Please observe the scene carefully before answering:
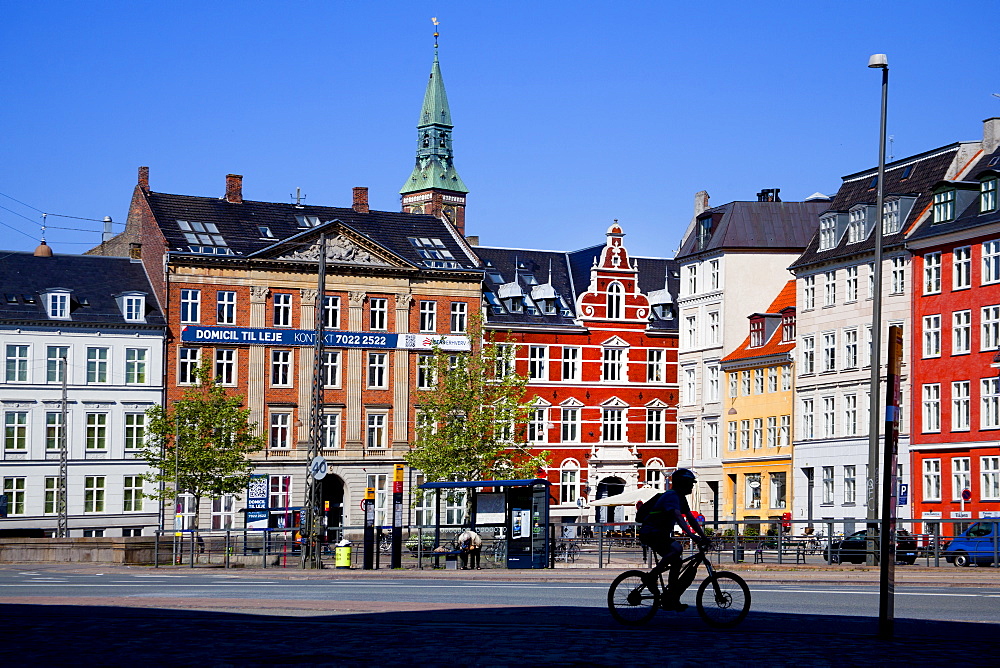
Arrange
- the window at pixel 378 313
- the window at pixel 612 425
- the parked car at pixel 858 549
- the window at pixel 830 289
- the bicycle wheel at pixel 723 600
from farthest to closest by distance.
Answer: the window at pixel 612 425 → the window at pixel 378 313 → the window at pixel 830 289 → the parked car at pixel 858 549 → the bicycle wheel at pixel 723 600

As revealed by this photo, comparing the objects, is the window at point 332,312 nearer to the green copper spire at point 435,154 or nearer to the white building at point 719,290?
the white building at point 719,290

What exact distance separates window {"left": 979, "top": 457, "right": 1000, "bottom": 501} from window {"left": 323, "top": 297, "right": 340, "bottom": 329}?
114 ft

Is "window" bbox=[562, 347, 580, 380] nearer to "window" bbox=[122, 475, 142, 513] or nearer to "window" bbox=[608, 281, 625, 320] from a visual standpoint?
"window" bbox=[608, 281, 625, 320]

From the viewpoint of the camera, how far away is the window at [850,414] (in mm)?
67625

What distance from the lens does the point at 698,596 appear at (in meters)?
18.3

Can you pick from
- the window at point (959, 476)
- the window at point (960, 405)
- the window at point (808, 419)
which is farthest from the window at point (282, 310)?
the window at point (959, 476)

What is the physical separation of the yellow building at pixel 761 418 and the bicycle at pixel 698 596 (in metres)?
54.6

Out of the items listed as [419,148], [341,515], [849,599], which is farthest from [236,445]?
[419,148]

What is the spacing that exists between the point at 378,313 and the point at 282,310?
5.13 m

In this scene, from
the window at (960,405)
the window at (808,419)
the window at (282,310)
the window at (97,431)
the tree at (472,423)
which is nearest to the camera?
the window at (960,405)

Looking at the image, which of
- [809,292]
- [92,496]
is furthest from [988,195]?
[92,496]

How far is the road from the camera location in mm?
14453

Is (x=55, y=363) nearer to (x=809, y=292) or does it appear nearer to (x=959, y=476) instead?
(x=809, y=292)

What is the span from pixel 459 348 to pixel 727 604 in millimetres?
67117
